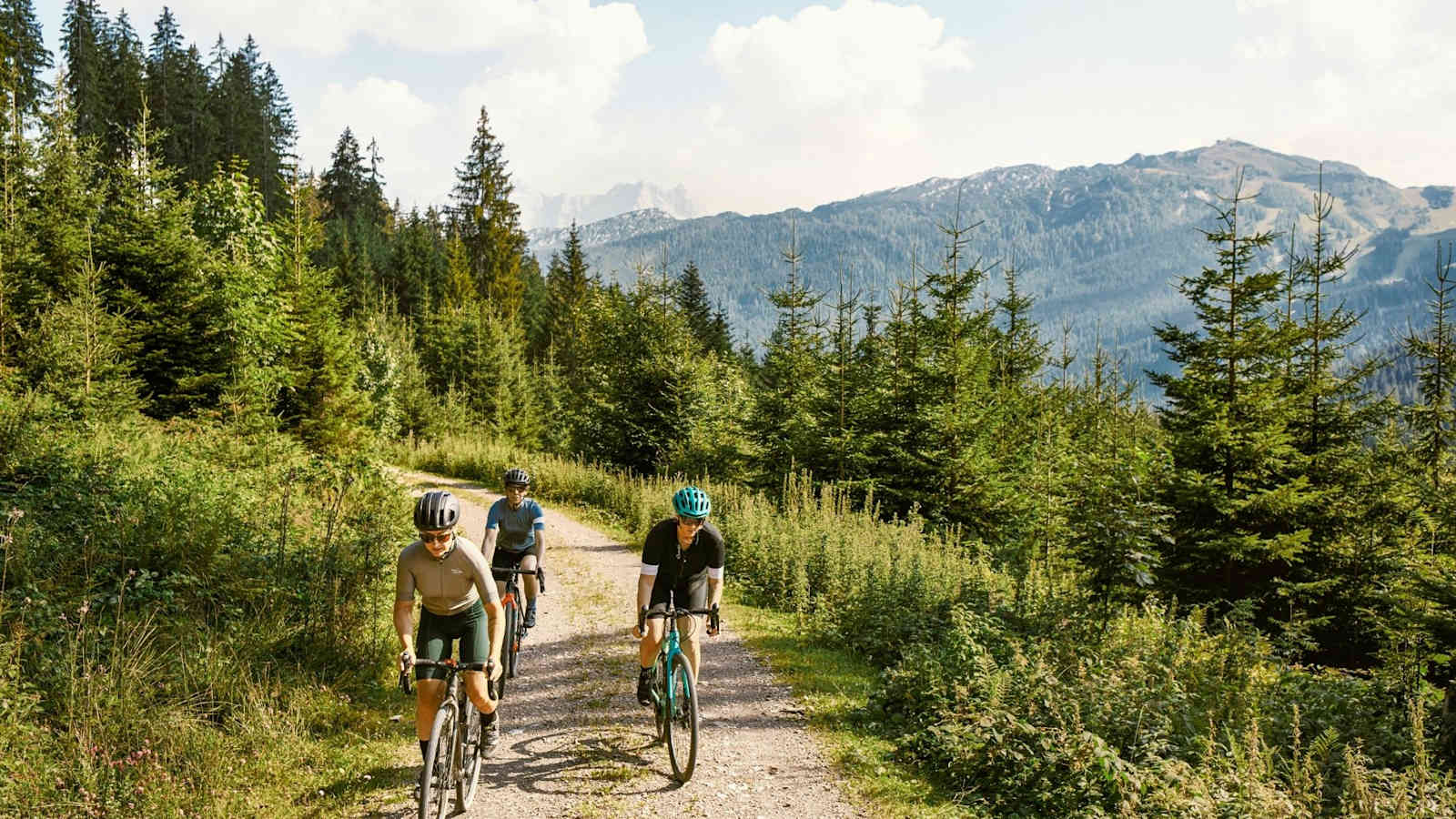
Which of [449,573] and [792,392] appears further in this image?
[792,392]

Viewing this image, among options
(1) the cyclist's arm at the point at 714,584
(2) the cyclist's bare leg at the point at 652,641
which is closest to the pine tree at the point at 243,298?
(2) the cyclist's bare leg at the point at 652,641

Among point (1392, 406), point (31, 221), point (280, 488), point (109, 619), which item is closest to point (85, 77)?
point (31, 221)

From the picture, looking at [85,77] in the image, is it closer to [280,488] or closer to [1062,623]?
[280,488]

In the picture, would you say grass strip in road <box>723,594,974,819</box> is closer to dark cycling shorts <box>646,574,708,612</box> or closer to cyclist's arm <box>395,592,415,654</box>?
dark cycling shorts <box>646,574,708,612</box>


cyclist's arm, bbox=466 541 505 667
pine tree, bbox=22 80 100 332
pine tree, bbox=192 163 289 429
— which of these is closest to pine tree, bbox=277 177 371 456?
pine tree, bbox=192 163 289 429

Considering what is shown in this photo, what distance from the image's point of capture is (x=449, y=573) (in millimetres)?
4895

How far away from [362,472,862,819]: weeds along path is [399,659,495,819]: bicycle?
0.93ft

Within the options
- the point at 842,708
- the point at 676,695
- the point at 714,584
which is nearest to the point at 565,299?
the point at 842,708

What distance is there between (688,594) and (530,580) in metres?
2.36

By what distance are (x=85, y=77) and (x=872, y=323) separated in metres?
54.9

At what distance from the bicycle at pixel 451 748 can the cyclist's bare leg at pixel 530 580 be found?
6.59 feet

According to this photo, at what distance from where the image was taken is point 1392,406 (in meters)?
13.8

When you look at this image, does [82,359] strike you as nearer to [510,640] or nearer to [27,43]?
[510,640]

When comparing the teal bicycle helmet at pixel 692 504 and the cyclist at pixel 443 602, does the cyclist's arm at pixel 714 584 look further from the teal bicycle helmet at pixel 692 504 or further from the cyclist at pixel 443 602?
the cyclist at pixel 443 602
